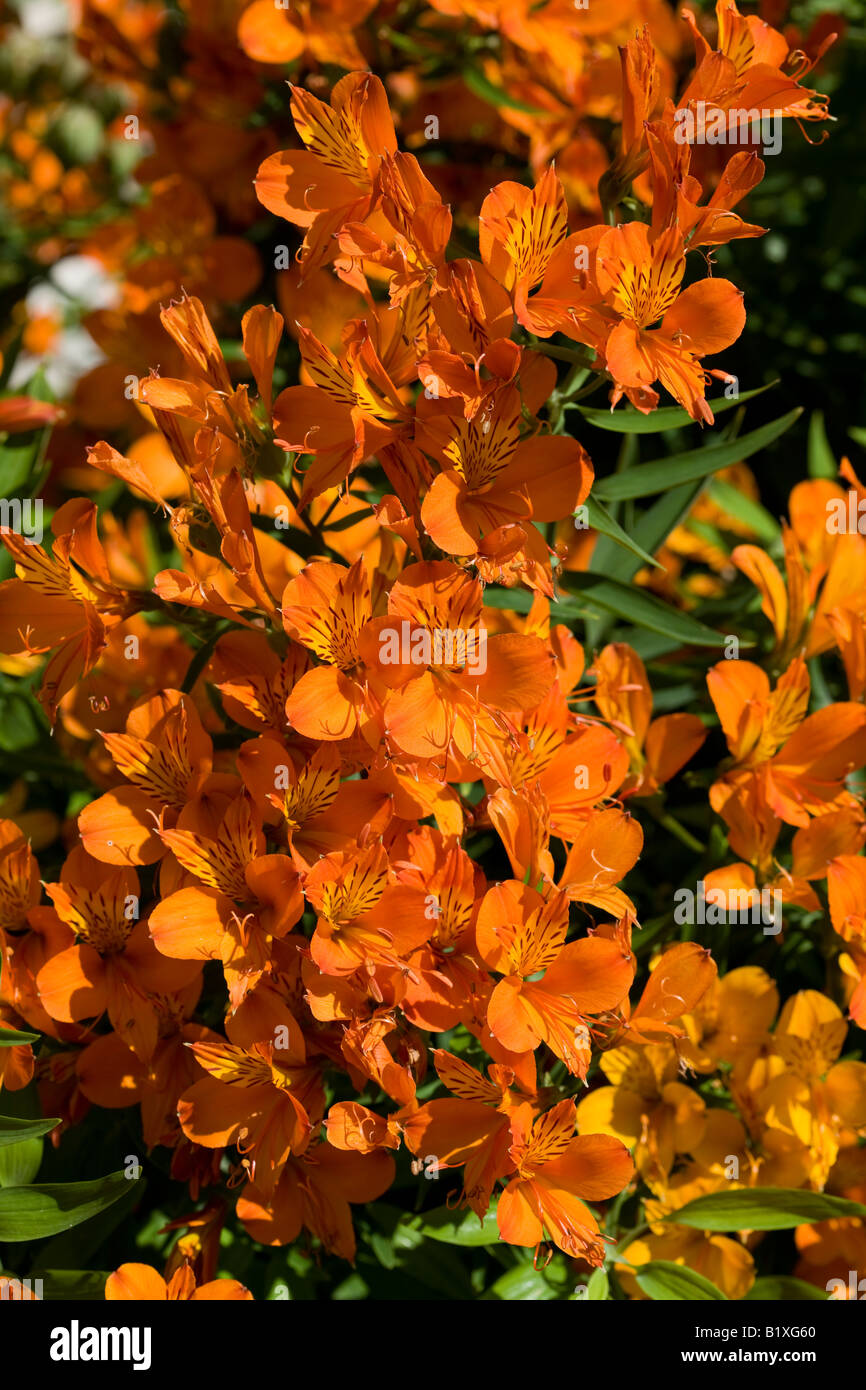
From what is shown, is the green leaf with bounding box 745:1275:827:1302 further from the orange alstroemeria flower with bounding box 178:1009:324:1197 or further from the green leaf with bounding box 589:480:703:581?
the green leaf with bounding box 589:480:703:581

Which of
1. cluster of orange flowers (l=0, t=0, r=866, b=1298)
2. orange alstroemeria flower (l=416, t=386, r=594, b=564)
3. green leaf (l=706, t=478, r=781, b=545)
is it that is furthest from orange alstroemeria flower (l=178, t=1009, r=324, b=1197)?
green leaf (l=706, t=478, r=781, b=545)

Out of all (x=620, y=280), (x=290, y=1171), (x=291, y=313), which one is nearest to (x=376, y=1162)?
(x=290, y=1171)

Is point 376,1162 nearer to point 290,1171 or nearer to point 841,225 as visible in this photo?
point 290,1171

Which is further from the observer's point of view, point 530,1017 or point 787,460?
point 787,460

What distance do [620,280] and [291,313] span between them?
48cm

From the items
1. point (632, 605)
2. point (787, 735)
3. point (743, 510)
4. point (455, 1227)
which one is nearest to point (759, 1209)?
point (455, 1227)

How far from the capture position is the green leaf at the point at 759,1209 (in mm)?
814

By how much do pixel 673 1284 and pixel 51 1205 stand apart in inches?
17.3

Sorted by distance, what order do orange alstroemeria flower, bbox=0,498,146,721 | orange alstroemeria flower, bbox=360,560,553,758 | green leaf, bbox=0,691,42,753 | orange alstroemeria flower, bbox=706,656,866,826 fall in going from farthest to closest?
green leaf, bbox=0,691,42,753 → orange alstroemeria flower, bbox=706,656,866,826 → orange alstroemeria flower, bbox=0,498,146,721 → orange alstroemeria flower, bbox=360,560,553,758

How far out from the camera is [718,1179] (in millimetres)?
901

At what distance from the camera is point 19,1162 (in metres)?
0.83

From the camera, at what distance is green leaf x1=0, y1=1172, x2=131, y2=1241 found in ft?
2.48

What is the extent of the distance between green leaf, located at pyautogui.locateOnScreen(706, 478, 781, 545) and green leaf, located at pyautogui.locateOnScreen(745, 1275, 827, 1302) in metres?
0.73

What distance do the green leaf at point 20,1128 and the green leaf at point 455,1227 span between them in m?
0.27
